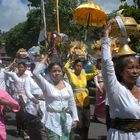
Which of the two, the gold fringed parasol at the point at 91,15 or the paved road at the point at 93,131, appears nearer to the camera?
the paved road at the point at 93,131

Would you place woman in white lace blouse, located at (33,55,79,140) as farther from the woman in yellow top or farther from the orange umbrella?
the orange umbrella

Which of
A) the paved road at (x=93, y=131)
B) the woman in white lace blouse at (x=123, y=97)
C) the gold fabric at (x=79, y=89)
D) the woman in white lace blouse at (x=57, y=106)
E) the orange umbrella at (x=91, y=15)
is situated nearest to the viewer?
the woman in white lace blouse at (x=123, y=97)

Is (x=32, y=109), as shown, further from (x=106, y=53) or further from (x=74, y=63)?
(x=106, y=53)

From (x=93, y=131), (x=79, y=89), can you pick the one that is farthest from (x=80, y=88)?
(x=93, y=131)

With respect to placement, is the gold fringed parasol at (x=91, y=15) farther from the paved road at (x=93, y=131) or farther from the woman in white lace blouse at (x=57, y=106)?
the woman in white lace blouse at (x=57, y=106)

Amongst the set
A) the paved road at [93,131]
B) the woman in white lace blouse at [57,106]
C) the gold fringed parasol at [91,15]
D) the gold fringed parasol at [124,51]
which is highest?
the gold fringed parasol at [91,15]

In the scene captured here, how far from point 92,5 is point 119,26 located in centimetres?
700

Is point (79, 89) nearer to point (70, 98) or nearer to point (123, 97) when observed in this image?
point (70, 98)

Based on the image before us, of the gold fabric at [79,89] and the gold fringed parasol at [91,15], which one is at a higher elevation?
the gold fringed parasol at [91,15]

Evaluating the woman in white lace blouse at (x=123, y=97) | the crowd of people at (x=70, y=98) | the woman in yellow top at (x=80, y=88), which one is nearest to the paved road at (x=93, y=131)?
the crowd of people at (x=70, y=98)

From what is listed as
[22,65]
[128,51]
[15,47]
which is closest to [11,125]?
[22,65]

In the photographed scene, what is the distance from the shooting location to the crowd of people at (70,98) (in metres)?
4.33

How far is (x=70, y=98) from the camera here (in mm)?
6820

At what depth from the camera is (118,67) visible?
4.49m
